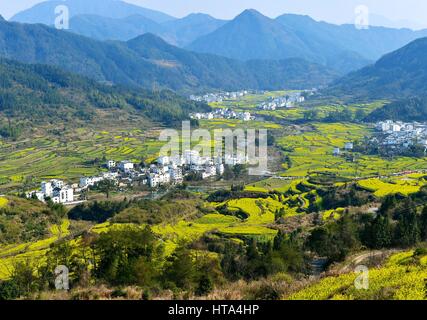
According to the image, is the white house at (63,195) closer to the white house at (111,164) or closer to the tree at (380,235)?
the white house at (111,164)

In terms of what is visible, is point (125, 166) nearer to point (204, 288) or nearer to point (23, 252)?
point (23, 252)

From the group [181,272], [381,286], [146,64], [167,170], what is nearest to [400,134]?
[167,170]

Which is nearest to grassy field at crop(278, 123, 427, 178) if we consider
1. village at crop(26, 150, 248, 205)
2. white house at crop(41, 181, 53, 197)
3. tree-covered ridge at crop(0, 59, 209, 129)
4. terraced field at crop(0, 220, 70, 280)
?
village at crop(26, 150, 248, 205)

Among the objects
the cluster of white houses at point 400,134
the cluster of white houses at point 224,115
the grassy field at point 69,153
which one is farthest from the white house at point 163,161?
the cluster of white houses at point 224,115

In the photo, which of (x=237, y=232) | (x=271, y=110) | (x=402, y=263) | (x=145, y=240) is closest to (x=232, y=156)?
(x=237, y=232)

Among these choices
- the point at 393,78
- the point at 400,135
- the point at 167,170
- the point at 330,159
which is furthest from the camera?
the point at 393,78

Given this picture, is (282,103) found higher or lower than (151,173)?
higher
